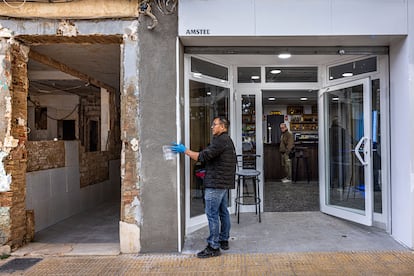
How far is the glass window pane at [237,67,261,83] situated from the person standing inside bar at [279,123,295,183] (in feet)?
11.1

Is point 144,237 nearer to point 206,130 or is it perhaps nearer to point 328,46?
point 206,130

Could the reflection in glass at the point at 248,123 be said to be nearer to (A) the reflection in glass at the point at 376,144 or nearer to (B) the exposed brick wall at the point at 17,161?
(A) the reflection in glass at the point at 376,144

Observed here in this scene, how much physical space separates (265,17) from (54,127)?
322 inches

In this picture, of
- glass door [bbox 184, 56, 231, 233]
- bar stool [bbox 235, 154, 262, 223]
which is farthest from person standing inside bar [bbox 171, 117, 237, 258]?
bar stool [bbox 235, 154, 262, 223]

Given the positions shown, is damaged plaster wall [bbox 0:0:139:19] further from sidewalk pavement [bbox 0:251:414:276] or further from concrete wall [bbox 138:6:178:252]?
sidewalk pavement [bbox 0:251:414:276]

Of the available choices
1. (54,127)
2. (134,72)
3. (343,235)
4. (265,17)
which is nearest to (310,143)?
(343,235)

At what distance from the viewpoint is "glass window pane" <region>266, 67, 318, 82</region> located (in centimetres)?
571

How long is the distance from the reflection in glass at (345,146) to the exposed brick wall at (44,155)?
15.3 ft

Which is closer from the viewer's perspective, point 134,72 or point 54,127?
point 134,72

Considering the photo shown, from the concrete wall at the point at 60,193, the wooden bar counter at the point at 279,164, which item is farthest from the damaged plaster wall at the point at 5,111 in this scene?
the wooden bar counter at the point at 279,164

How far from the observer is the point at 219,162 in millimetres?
3793

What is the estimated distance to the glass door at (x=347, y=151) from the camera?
4.66m

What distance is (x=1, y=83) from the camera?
391 centimetres

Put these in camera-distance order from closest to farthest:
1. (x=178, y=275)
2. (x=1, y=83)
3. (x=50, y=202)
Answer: (x=178, y=275)
(x=1, y=83)
(x=50, y=202)
